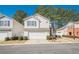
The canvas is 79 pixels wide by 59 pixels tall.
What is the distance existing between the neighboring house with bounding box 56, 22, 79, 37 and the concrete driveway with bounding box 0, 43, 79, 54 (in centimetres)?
74

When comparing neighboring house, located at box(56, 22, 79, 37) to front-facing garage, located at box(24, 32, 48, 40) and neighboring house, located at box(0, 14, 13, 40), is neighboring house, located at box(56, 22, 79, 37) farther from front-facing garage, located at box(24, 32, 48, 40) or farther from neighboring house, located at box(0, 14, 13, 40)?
neighboring house, located at box(0, 14, 13, 40)

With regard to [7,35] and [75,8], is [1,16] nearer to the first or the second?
[7,35]

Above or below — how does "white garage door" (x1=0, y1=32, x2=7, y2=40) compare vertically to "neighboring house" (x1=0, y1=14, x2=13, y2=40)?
below

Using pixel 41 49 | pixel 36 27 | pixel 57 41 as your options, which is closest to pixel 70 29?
pixel 57 41

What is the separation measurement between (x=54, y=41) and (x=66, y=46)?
2.44ft

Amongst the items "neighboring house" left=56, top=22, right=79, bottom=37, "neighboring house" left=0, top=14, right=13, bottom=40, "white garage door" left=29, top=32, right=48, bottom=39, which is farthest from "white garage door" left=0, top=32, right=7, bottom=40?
"neighboring house" left=56, top=22, right=79, bottom=37

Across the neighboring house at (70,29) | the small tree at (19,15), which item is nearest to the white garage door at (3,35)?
the small tree at (19,15)

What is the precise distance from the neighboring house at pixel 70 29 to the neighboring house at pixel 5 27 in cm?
247

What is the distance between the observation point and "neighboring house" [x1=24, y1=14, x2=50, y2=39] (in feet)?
49.8

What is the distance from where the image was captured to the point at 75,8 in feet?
46.1

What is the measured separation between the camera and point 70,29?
14.6 metres

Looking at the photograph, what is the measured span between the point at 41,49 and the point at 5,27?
233 cm
